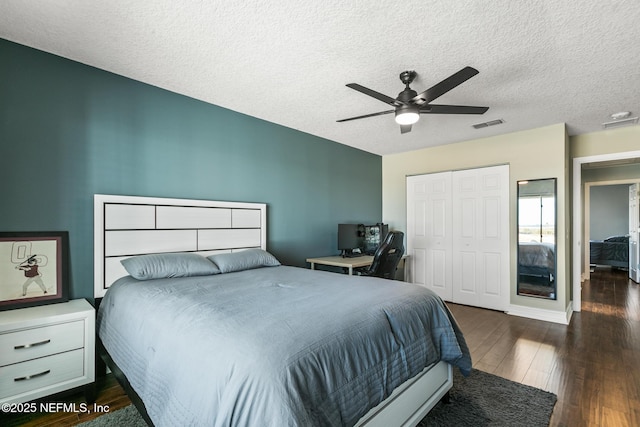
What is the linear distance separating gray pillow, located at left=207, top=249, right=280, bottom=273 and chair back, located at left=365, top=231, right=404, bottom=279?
3.54ft

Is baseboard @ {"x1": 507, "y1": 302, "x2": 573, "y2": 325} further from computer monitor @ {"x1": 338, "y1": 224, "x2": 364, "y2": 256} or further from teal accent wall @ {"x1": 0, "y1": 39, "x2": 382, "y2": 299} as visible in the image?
teal accent wall @ {"x1": 0, "y1": 39, "x2": 382, "y2": 299}

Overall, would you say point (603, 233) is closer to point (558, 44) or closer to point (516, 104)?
point (516, 104)

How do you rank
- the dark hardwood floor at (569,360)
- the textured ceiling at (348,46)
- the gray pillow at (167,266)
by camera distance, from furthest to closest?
Result: the gray pillow at (167,266), the dark hardwood floor at (569,360), the textured ceiling at (348,46)

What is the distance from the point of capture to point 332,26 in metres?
1.96

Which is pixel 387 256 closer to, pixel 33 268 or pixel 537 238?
pixel 537 238

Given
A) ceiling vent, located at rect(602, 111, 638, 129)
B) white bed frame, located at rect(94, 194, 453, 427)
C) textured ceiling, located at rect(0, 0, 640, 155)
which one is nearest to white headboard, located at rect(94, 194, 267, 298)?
white bed frame, located at rect(94, 194, 453, 427)

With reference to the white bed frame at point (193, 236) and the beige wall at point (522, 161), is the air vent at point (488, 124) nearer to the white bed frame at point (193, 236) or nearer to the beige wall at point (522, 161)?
the beige wall at point (522, 161)

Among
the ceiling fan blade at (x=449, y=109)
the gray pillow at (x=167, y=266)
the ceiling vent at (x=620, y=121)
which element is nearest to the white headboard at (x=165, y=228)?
the gray pillow at (x=167, y=266)

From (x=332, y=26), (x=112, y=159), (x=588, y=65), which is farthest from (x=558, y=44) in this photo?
(x=112, y=159)

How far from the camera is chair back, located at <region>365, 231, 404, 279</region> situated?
327cm

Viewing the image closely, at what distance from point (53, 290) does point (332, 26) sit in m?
2.78

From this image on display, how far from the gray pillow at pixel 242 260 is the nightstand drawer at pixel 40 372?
3.72 feet

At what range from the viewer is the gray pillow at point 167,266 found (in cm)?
233

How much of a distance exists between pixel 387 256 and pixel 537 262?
218 cm
